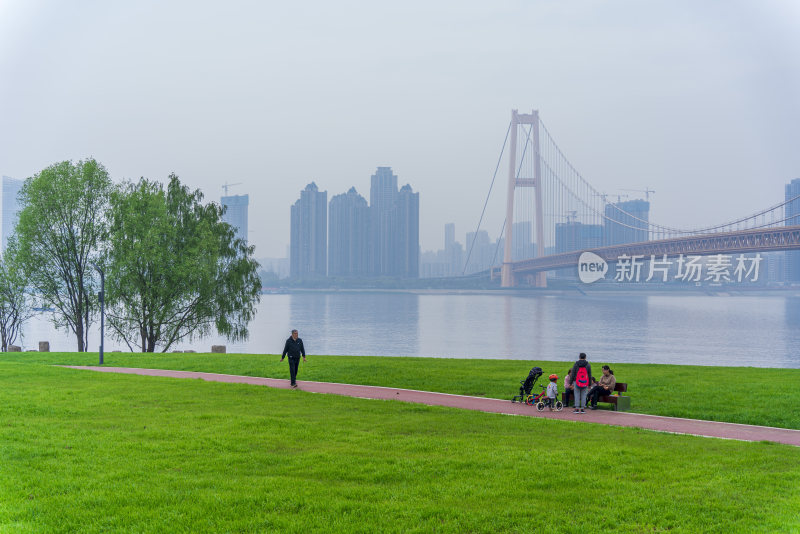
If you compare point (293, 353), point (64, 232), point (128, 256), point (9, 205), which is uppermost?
point (9, 205)

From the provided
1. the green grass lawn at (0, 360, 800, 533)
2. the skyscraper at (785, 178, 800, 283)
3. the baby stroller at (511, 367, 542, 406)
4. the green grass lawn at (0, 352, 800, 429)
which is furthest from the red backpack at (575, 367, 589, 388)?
the skyscraper at (785, 178, 800, 283)

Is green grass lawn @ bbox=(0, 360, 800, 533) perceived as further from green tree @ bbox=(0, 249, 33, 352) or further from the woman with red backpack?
green tree @ bbox=(0, 249, 33, 352)

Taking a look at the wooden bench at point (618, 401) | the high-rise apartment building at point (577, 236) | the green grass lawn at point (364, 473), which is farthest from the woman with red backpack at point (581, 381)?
the high-rise apartment building at point (577, 236)

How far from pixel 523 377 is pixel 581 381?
16.4ft

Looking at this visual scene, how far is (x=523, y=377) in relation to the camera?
1889 cm

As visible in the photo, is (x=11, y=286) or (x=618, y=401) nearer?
(x=618, y=401)

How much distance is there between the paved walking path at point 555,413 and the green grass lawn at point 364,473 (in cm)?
97

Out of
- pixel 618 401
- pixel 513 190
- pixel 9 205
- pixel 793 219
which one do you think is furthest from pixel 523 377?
pixel 513 190

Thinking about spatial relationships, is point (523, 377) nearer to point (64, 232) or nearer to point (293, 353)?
point (293, 353)

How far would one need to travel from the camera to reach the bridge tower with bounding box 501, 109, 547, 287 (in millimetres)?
114875

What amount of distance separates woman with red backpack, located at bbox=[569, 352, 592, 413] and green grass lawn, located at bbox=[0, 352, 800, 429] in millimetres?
1221

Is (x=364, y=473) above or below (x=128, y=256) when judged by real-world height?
below

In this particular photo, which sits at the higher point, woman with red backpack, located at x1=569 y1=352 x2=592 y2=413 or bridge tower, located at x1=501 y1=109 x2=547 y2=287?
bridge tower, located at x1=501 y1=109 x2=547 y2=287

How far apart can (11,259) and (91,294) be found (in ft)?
14.8
